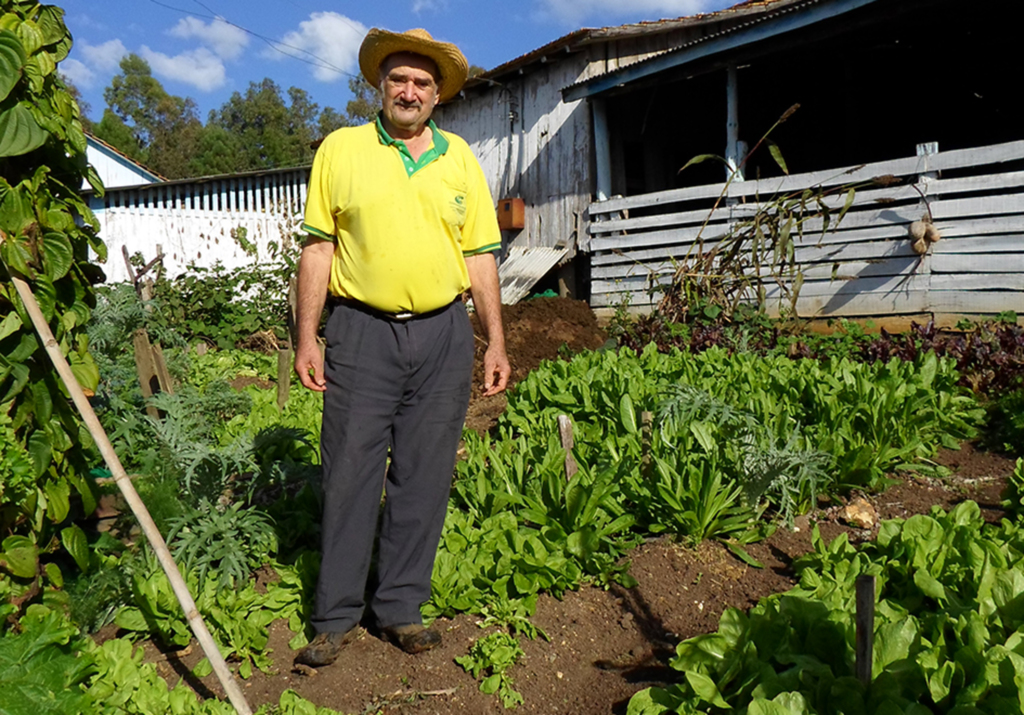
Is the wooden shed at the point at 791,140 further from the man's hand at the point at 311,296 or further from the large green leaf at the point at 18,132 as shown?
the large green leaf at the point at 18,132

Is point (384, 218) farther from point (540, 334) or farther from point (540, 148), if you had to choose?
point (540, 148)

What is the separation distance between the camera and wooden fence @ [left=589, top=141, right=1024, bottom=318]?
792 centimetres

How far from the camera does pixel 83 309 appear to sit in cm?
299

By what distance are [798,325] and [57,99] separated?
24.3 ft

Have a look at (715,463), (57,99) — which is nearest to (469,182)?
(57,99)

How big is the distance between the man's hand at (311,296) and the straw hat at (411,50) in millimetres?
693

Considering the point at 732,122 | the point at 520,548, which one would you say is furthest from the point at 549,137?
the point at 520,548

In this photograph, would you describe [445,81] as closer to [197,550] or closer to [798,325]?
[197,550]

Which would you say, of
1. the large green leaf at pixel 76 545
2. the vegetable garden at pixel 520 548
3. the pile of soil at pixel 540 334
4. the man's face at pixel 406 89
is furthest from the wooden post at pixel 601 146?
the large green leaf at pixel 76 545

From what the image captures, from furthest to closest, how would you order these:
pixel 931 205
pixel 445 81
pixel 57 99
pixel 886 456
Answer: pixel 931 205
pixel 886 456
pixel 445 81
pixel 57 99

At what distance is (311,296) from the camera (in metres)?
3.00

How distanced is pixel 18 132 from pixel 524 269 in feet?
33.7

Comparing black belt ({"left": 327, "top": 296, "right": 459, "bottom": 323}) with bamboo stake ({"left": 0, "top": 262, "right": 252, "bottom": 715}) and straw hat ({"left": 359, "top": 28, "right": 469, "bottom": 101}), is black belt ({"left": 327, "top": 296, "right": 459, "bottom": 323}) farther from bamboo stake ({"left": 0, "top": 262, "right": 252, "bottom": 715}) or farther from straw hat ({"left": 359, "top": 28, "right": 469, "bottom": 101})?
bamboo stake ({"left": 0, "top": 262, "right": 252, "bottom": 715})

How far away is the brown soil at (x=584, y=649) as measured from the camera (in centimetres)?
282
